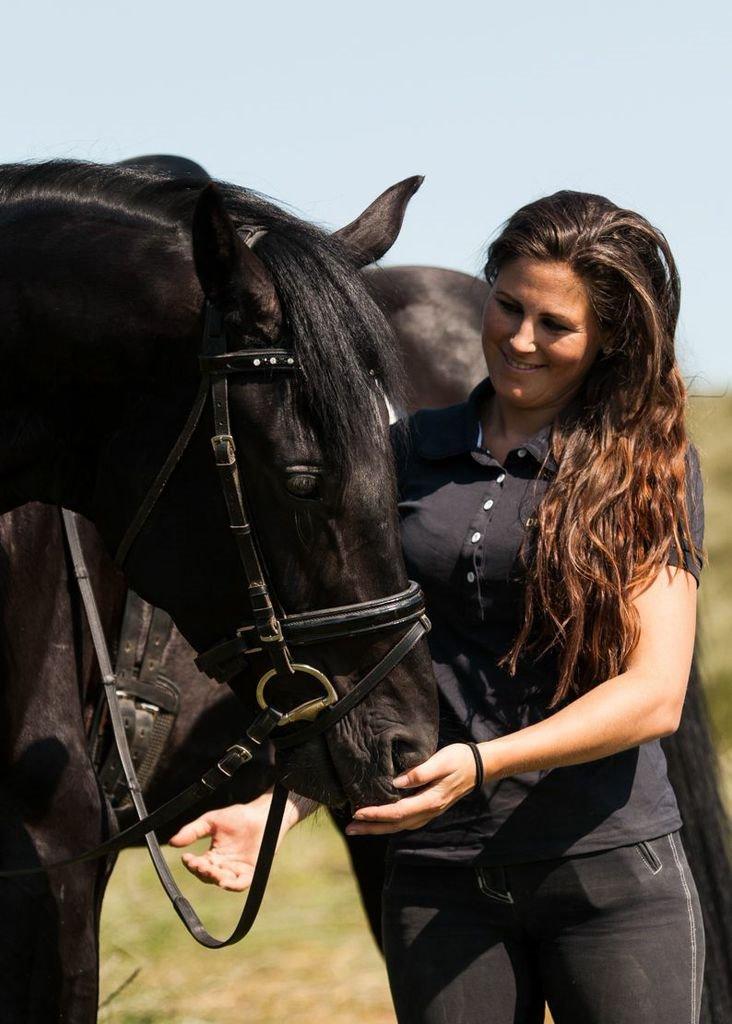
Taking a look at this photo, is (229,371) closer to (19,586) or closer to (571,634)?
(571,634)

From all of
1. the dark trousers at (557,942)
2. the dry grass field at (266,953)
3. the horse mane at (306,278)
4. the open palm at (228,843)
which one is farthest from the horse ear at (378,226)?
the dry grass field at (266,953)

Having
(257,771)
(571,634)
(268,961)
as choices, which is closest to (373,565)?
(571,634)

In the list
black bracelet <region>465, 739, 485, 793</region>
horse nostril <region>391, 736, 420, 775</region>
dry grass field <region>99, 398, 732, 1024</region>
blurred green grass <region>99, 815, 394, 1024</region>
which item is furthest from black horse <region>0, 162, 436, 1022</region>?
blurred green grass <region>99, 815, 394, 1024</region>

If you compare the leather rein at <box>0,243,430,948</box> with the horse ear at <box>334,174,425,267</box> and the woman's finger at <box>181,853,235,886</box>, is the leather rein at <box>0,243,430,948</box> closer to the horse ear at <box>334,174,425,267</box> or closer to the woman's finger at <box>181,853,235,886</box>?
the woman's finger at <box>181,853,235,886</box>

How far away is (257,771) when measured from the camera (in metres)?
3.74

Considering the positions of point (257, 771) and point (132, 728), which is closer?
point (132, 728)

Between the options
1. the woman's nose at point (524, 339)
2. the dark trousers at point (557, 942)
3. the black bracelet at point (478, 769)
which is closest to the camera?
the black bracelet at point (478, 769)

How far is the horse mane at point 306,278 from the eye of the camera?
2035 mm

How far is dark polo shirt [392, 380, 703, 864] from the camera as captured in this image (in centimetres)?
223

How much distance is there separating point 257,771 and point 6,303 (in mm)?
1946

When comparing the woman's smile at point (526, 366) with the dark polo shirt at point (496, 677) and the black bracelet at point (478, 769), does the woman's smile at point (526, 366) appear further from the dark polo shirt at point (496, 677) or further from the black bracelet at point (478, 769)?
the black bracelet at point (478, 769)

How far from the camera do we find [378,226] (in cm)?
246

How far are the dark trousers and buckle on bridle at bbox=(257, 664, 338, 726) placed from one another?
1.32 feet

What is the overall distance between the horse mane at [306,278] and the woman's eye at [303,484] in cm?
5
